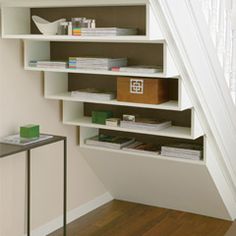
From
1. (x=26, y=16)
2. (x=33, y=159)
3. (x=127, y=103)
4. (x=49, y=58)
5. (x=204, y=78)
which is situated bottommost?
(x=33, y=159)

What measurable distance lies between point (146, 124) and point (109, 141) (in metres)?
0.49

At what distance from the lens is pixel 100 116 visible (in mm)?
3572

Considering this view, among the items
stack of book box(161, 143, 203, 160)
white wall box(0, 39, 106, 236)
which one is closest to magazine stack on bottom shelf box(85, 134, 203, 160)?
stack of book box(161, 143, 203, 160)

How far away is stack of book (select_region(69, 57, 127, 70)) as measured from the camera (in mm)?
3129

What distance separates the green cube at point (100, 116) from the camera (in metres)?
3.56

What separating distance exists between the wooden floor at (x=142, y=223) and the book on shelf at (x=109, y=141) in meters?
0.59

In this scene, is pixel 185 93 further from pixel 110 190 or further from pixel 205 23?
pixel 110 190

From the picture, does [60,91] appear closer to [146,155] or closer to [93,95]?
[93,95]

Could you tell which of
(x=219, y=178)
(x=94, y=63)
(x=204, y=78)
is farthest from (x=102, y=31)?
(x=219, y=178)

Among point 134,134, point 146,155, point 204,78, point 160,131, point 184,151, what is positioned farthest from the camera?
point 134,134

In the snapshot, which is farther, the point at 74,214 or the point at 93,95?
the point at 74,214

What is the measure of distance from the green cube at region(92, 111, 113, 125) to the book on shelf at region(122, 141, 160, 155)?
0.26 m

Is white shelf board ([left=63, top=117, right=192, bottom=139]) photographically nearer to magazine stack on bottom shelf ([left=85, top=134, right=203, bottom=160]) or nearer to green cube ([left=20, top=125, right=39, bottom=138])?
magazine stack on bottom shelf ([left=85, top=134, right=203, bottom=160])

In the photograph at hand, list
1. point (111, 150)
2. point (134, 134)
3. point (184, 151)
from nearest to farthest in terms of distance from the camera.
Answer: point (184, 151), point (111, 150), point (134, 134)
